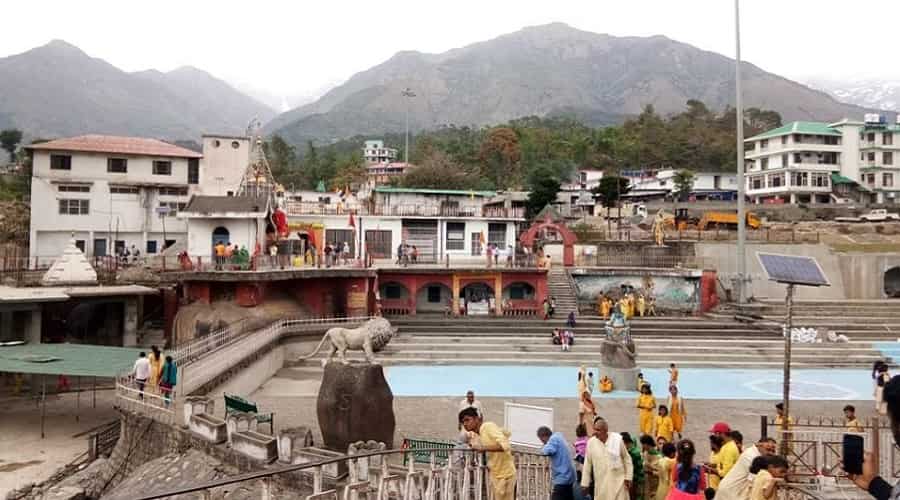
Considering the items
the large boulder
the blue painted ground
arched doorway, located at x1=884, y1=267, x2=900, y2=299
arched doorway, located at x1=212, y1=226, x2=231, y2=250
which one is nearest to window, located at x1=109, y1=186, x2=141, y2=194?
arched doorway, located at x1=212, y1=226, x2=231, y2=250

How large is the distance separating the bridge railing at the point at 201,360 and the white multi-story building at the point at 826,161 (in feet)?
168

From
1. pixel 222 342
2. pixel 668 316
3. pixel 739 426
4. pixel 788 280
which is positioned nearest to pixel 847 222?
pixel 668 316

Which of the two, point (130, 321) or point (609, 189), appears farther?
point (609, 189)

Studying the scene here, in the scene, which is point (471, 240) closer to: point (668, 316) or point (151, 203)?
point (668, 316)

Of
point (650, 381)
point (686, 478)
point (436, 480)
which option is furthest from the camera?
point (650, 381)

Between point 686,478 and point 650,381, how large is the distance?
14817mm

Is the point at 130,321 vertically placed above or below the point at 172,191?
below

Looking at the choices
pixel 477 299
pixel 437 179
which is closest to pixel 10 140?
pixel 437 179

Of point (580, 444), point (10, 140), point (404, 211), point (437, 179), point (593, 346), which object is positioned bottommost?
point (593, 346)

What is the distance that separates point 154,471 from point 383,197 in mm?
26460

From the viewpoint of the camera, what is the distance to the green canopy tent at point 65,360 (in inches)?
587

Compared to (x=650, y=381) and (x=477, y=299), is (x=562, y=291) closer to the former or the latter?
(x=477, y=299)

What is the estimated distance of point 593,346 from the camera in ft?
78.1

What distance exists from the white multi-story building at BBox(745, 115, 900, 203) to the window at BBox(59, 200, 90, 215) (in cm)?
5881
